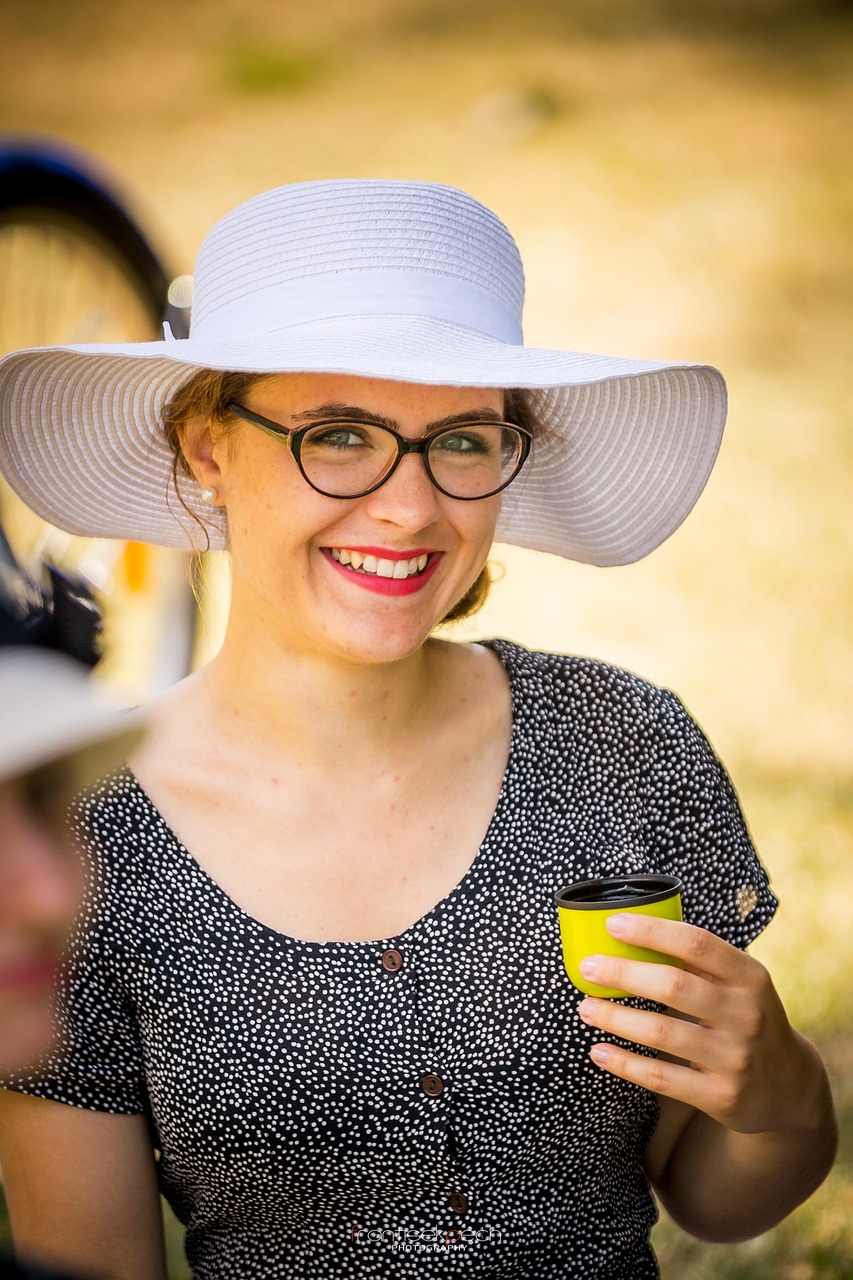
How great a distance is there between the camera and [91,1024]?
1.87 m

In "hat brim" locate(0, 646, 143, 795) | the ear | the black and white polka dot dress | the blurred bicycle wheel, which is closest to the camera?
"hat brim" locate(0, 646, 143, 795)

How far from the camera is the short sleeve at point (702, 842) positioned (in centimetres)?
205

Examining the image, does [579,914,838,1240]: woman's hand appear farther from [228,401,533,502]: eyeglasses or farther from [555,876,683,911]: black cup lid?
[228,401,533,502]: eyeglasses

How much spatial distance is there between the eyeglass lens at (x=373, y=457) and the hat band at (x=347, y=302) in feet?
0.57

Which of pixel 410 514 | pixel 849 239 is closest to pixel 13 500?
pixel 410 514

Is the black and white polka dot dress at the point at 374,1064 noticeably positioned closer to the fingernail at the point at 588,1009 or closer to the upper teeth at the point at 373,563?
the fingernail at the point at 588,1009

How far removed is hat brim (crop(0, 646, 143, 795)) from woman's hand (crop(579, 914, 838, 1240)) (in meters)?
0.78

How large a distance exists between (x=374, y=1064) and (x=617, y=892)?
0.41 meters

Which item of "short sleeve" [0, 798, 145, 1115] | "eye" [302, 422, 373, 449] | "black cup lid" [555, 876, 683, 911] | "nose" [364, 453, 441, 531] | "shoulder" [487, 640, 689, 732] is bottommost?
"short sleeve" [0, 798, 145, 1115]

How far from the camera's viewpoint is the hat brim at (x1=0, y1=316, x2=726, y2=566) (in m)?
1.77

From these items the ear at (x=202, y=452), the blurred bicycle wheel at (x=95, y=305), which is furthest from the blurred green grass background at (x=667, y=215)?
the ear at (x=202, y=452)

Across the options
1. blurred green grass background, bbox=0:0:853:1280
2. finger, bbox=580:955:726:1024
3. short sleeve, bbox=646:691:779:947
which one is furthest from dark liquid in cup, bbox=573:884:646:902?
blurred green grass background, bbox=0:0:853:1280

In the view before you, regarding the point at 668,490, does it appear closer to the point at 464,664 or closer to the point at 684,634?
the point at 464,664

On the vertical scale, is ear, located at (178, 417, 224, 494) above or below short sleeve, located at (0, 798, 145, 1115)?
above
